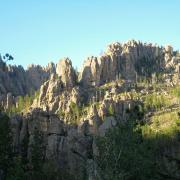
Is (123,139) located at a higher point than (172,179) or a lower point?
higher

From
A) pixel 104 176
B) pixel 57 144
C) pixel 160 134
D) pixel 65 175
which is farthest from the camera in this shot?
pixel 160 134

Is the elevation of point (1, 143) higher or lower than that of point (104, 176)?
higher

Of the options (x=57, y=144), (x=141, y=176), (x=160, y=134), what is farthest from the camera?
(x=160, y=134)

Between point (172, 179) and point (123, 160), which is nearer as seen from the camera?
point (123, 160)

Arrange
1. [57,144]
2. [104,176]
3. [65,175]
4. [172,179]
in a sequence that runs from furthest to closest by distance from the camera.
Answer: [57,144]
[172,179]
[65,175]
[104,176]

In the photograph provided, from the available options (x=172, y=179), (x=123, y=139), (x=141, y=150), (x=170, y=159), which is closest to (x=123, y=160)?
(x=123, y=139)

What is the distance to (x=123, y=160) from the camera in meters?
62.2

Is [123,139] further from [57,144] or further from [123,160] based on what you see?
[57,144]

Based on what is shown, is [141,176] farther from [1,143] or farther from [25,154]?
[25,154]

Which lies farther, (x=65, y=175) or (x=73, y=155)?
(x=73, y=155)

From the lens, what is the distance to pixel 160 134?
16725 centimetres

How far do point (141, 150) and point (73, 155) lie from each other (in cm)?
4413

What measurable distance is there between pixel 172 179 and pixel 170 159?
33655mm

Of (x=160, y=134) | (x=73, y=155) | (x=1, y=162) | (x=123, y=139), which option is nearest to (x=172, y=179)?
(x=73, y=155)
